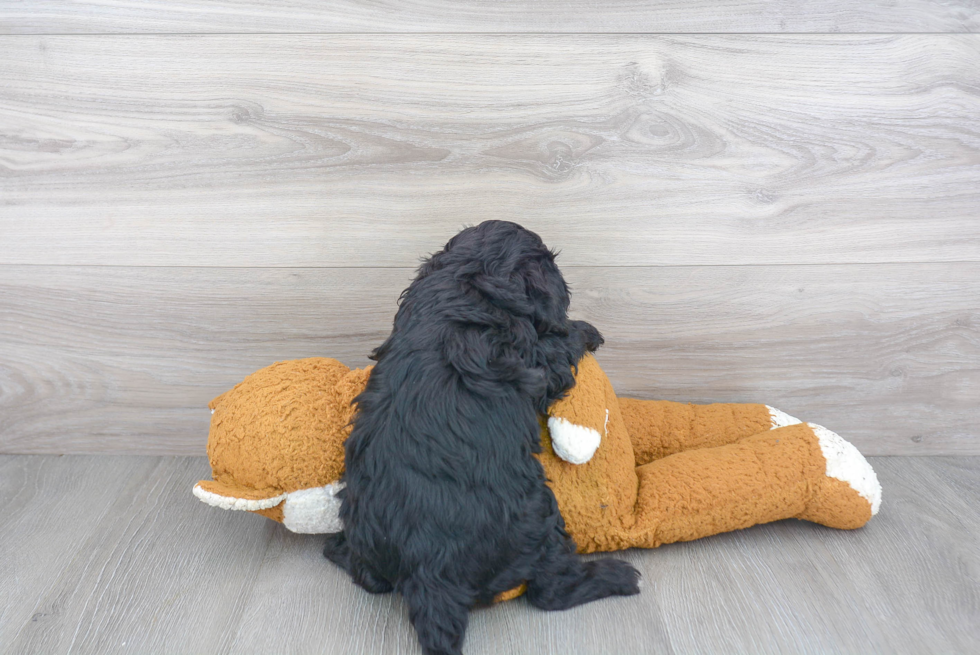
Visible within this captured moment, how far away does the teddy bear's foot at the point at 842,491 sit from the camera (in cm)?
91

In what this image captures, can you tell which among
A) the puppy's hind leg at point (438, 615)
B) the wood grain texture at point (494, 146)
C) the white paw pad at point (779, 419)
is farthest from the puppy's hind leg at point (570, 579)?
the wood grain texture at point (494, 146)

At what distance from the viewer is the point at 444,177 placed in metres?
1.06

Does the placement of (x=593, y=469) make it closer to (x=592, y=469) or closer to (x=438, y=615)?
A: (x=592, y=469)

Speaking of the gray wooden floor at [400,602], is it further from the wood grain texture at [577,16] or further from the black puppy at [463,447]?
the wood grain texture at [577,16]

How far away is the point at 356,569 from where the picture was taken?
845 millimetres

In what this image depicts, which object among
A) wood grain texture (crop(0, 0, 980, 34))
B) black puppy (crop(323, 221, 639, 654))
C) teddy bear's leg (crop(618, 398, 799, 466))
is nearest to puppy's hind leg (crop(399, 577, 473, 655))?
black puppy (crop(323, 221, 639, 654))

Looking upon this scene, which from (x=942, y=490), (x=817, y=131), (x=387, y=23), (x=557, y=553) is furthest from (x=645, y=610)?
(x=387, y=23)

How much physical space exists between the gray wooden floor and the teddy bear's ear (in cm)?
19

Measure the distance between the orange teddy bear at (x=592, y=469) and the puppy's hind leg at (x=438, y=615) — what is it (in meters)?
0.17

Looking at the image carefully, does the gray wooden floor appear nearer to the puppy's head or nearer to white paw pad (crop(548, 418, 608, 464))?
white paw pad (crop(548, 418, 608, 464))

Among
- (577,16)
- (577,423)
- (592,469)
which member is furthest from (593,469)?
(577,16)

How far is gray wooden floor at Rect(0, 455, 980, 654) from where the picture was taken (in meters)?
0.77

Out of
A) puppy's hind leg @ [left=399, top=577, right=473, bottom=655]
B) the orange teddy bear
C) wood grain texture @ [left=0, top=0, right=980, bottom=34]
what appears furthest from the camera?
wood grain texture @ [left=0, top=0, right=980, bottom=34]

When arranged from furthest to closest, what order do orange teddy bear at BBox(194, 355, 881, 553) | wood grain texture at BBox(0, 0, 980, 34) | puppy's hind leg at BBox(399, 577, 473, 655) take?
wood grain texture at BBox(0, 0, 980, 34), orange teddy bear at BBox(194, 355, 881, 553), puppy's hind leg at BBox(399, 577, 473, 655)
